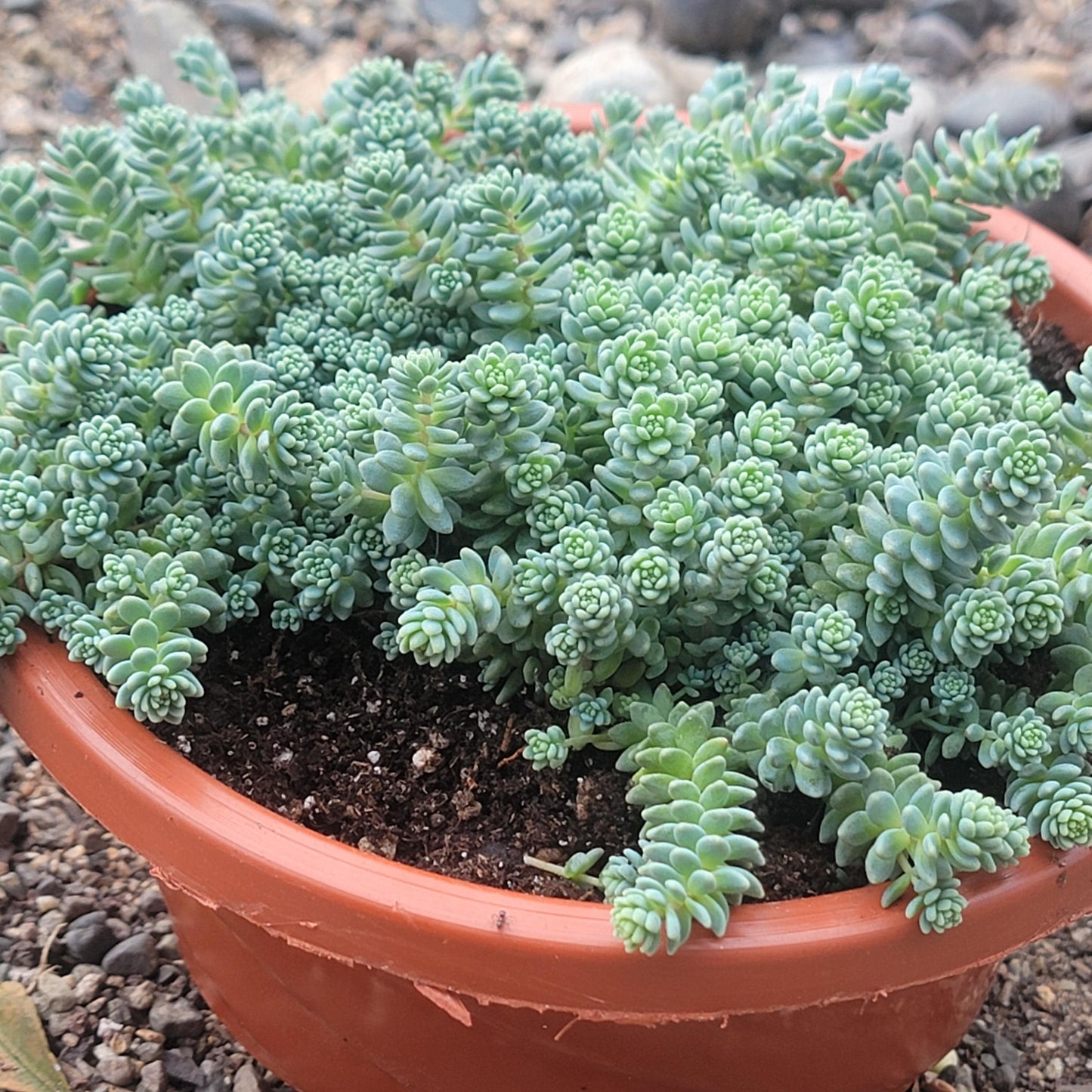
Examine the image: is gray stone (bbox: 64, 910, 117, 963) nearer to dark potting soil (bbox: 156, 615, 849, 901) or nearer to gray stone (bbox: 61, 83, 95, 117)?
dark potting soil (bbox: 156, 615, 849, 901)

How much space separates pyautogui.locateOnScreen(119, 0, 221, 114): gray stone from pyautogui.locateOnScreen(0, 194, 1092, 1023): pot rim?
2246 millimetres

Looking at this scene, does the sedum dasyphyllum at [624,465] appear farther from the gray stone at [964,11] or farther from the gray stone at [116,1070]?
the gray stone at [964,11]

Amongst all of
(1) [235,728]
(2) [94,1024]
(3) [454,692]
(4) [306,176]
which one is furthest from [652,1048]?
(4) [306,176]

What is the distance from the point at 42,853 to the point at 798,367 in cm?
119

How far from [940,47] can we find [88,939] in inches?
107

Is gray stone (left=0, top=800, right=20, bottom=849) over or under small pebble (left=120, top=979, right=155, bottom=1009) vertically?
over

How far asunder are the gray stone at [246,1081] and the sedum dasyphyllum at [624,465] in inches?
21.5

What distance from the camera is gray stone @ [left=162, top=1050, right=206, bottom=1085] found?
57.3 inches

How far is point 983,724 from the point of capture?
1.13 metres

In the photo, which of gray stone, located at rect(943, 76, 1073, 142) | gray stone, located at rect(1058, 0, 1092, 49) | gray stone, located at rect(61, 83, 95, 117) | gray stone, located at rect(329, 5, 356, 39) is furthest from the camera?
gray stone, located at rect(329, 5, 356, 39)

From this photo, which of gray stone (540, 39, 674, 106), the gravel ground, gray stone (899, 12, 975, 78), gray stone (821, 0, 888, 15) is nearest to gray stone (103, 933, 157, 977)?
the gravel ground

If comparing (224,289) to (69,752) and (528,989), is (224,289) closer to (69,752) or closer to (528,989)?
(69,752)

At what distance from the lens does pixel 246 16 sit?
308 cm

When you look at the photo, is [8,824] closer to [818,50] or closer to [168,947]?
[168,947]
